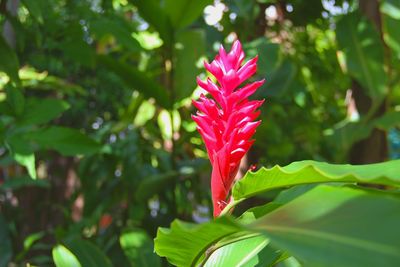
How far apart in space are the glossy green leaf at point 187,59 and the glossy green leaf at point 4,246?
0.83 m

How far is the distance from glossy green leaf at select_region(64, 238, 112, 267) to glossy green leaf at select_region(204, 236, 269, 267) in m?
0.41

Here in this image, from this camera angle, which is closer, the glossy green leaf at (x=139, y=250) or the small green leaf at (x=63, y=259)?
the small green leaf at (x=63, y=259)

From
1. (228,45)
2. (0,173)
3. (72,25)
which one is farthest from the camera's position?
(0,173)

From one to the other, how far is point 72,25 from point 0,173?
2.73 m

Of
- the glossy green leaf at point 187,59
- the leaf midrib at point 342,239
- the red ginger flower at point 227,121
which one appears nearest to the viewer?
the leaf midrib at point 342,239

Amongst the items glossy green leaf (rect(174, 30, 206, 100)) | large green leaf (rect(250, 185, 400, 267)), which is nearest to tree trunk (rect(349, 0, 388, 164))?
glossy green leaf (rect(174, 30, 206, 100))

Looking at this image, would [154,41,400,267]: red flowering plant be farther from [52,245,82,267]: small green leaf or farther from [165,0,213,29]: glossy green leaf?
[165,0,213,29]: glossy green leaf

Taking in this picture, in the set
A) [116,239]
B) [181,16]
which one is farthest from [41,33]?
[116,239]

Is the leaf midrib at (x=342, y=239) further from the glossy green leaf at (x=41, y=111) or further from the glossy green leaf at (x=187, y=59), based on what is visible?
the glossy green leaf at (x=187, y=59)

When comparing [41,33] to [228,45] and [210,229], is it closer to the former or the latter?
[228,45]

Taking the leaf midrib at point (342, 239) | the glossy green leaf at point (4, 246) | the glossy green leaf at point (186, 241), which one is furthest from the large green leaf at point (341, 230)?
the glossy green leaf at point (4, 246)

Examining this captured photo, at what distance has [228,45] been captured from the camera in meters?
1.69

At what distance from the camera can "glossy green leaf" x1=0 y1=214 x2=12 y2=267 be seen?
185 centimetres

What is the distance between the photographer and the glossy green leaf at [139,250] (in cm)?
124
